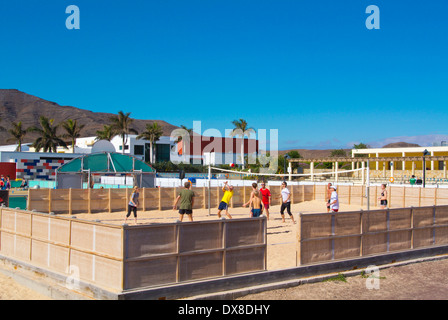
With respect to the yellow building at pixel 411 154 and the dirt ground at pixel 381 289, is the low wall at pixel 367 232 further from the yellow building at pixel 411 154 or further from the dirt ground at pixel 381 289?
the yellow building at pixel 411 154

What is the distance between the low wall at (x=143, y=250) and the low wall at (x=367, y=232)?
121 centimetres

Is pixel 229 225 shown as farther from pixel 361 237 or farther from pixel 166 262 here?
pixel 361 237

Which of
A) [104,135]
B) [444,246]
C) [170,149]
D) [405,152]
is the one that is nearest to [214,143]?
[170,149]

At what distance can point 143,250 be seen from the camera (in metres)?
7.89

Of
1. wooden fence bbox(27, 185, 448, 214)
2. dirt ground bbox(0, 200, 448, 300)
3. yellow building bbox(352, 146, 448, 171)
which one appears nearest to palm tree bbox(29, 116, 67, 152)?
yellow building bbox(352, 146, 448, 171)

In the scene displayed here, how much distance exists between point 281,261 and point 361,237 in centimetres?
204

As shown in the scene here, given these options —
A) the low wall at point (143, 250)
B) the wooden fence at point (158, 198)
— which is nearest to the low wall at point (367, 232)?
the low wall at point (143, 250)

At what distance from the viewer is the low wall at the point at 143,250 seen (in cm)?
779

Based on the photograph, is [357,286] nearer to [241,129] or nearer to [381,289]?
[381,289]

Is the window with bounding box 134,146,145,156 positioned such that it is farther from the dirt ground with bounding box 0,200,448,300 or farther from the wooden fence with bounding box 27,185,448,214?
the dirt ground with bounding box 0,200,448,300

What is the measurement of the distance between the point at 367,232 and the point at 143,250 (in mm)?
5918

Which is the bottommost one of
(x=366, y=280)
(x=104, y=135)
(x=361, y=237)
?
(x=366, y=280)
